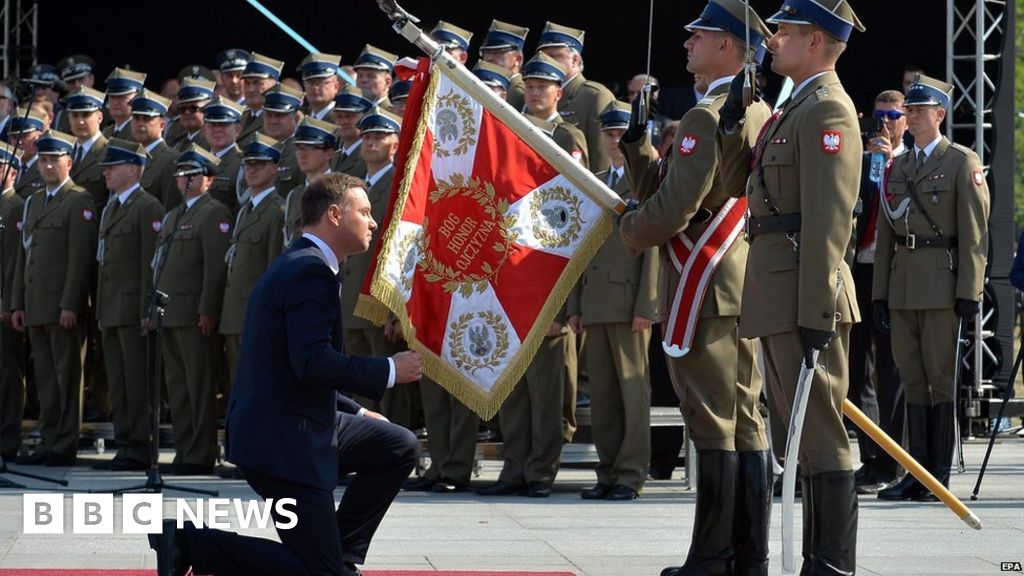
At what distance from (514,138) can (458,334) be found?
34.9 inches

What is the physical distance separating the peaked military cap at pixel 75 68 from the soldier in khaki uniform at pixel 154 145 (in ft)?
7.08

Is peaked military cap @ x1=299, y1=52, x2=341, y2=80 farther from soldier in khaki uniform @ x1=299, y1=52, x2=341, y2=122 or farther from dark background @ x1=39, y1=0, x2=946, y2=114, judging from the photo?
dark background @ x1=39, y1=0, x2=946, y2=114

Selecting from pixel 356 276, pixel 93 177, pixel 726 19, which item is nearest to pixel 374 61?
pixel 356 276

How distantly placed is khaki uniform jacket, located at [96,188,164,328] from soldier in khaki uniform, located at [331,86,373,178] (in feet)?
5.27

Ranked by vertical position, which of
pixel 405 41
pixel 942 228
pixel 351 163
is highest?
pixel 405 41

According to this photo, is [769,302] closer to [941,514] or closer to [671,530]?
[671,530]

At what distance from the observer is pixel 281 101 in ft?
41.5

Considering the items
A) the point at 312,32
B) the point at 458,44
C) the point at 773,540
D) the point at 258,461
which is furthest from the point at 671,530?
the point at 312,32

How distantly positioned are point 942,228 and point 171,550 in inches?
223

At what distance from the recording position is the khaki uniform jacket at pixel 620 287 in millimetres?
10445

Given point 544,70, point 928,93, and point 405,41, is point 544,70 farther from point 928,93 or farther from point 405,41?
point 405,41

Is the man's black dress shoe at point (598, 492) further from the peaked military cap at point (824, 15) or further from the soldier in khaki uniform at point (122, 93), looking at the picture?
the soldier in khaki uniform at point (122, 93)

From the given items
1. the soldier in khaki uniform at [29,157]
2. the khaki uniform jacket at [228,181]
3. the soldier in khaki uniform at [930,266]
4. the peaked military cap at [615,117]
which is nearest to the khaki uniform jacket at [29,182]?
the soldier in khaki uniform at [29,157]

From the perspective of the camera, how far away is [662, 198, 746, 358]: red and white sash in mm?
6949
